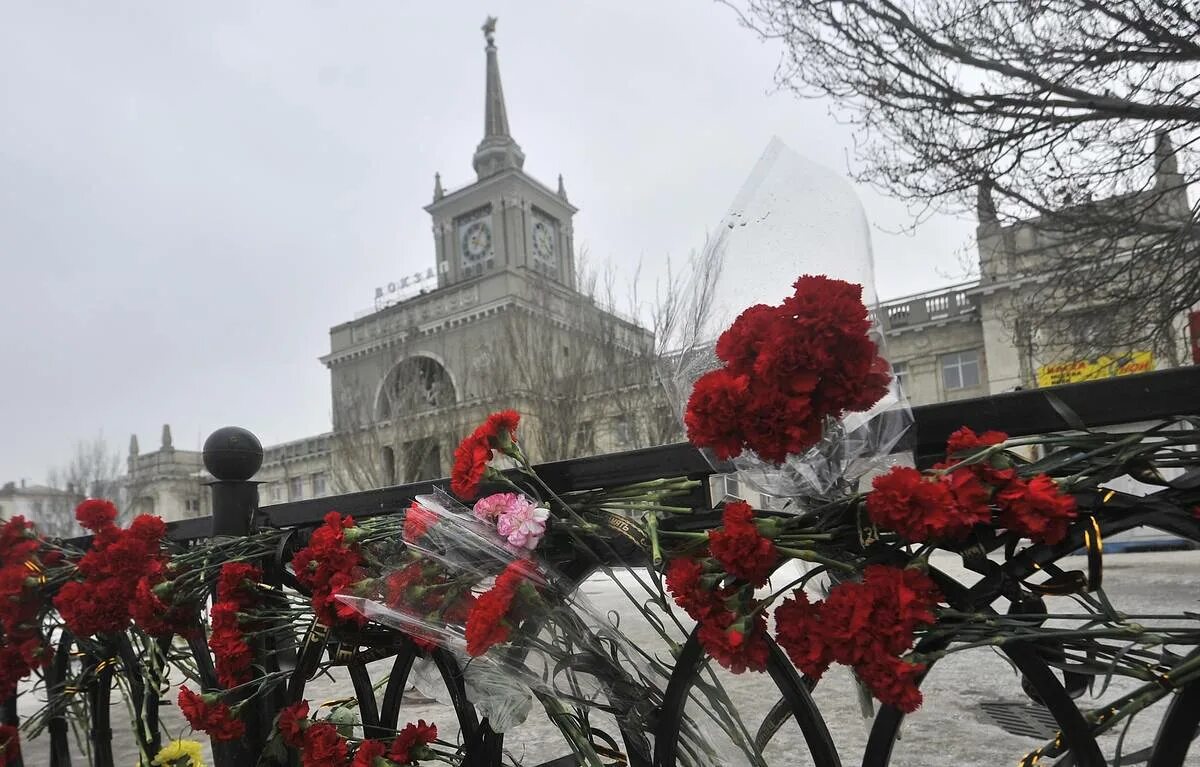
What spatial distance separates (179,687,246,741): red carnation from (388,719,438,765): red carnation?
52cm

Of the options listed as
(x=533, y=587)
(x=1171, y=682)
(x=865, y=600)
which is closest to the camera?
(x=1171, y=682)

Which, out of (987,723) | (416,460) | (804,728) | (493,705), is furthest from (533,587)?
(416,460)

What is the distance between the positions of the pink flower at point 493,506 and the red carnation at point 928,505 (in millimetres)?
731

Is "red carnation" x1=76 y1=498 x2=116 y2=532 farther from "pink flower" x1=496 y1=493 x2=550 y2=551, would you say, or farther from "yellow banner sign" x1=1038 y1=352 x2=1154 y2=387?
"yellow banner sign" x1=1038 y1=352 x2=1154 y2=387

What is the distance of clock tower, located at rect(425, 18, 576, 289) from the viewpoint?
38.5 metres

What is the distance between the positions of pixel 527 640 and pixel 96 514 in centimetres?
212

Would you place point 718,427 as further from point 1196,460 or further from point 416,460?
point 416,460

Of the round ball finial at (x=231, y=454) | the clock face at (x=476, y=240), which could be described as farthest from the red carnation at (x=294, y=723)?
the clock face at (x=476, y=240)

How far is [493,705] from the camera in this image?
5.01ft

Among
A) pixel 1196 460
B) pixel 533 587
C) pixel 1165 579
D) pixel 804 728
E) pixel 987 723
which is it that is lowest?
pixel 1165 579

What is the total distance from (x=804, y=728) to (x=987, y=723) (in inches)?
135

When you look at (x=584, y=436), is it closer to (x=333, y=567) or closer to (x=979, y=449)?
(x=333, y=567)

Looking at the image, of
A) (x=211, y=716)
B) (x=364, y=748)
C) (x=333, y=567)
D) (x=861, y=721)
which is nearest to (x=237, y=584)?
(x=211, y=716)

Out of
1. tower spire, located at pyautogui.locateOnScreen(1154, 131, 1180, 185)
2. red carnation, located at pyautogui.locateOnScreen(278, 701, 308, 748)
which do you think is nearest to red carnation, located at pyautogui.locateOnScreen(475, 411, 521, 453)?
red carnation, located at pyautogui.locateOnScreen(278, 701, 308, 748)
